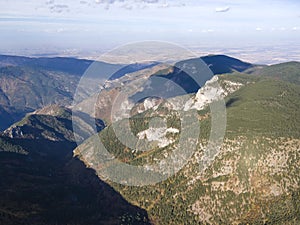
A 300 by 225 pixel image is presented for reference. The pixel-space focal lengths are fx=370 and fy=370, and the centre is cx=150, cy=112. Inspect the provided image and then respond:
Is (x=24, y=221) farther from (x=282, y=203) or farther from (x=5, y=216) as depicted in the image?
(x=282, y=203)

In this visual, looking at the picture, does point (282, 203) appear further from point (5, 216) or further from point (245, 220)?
point (5, 216)

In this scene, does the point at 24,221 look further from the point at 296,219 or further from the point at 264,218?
the point at 296,219

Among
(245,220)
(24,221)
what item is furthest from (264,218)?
(24,221)

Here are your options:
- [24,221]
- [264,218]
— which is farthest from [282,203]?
[24,221]

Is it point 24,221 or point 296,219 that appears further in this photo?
point 24,221

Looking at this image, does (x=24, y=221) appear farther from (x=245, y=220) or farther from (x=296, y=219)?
(x=296, y=219)

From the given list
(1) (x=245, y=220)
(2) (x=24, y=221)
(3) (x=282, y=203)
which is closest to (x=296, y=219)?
(3) (x=282, y=203)

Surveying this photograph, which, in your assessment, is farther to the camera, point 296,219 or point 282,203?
point 282,203
